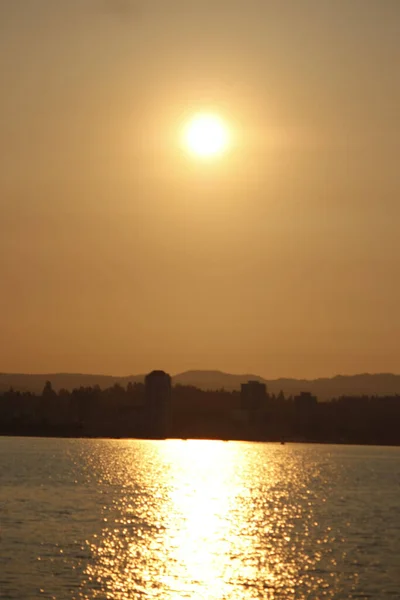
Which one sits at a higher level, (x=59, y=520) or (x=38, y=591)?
(x=59, y=520)

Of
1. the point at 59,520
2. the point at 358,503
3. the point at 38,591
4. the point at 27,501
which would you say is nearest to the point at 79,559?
the point at 38,591

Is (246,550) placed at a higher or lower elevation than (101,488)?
lower

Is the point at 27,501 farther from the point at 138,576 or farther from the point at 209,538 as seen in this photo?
the point at 138,576

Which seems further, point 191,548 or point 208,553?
point 191,548

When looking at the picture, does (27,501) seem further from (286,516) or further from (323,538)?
(323,538)

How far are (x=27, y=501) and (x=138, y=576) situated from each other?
2608 inches

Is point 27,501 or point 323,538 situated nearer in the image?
point 323,538

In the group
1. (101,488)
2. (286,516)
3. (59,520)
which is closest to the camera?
(59,520)

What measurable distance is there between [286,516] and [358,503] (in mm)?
32078

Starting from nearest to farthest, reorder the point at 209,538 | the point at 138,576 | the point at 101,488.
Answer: the point at 138,576 → the point at 209,538 → the point at 101,488

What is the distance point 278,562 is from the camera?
96562 millimetres

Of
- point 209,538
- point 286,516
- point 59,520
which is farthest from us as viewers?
point 286,516

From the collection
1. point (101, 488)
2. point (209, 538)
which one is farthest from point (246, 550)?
point (101, 488)

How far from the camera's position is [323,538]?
117938 millimetres
